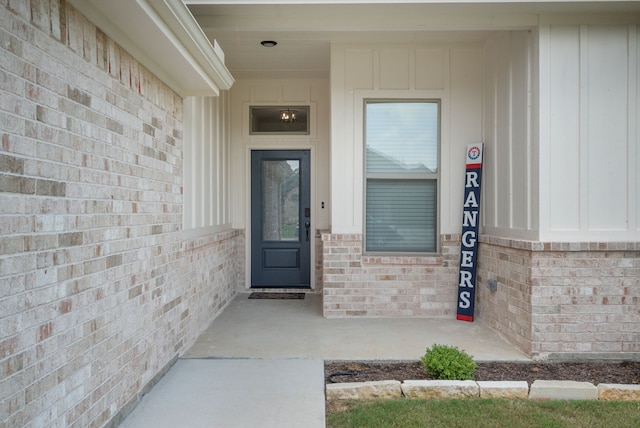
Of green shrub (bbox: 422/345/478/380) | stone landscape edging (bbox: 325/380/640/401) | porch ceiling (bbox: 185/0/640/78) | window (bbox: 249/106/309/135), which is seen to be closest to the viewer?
stone landscape edging (bbox: 325/380/640/401)

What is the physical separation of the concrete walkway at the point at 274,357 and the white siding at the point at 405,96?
1184 mm

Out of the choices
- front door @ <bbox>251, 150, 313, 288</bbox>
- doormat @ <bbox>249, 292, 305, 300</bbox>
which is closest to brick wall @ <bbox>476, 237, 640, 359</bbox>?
doormat @ <bbox>249, 292, 305, 300</bbox>

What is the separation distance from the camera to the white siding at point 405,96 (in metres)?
5.31

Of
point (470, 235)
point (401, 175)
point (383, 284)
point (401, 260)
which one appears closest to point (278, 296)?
point (383, 284)

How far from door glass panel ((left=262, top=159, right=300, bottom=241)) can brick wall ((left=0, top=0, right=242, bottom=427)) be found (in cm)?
313

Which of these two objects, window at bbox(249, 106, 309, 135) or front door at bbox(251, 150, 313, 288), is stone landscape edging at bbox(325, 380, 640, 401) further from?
window at bbox(249, 106, 309, 135)

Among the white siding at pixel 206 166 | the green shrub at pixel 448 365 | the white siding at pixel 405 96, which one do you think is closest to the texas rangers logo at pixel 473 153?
the white siding at pixel 405 96

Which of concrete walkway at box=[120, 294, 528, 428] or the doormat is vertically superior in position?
the doormat

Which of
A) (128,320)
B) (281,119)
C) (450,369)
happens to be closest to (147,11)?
(128,320)

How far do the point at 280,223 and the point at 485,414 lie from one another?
4.42m

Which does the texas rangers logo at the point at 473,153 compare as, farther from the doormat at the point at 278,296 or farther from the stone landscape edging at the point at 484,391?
the doormat at the point at 278,296

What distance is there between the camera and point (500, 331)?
4.57 metres

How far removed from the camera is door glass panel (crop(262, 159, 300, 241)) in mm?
6832

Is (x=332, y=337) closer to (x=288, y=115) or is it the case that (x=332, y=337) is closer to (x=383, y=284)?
(x=383, y=284)
